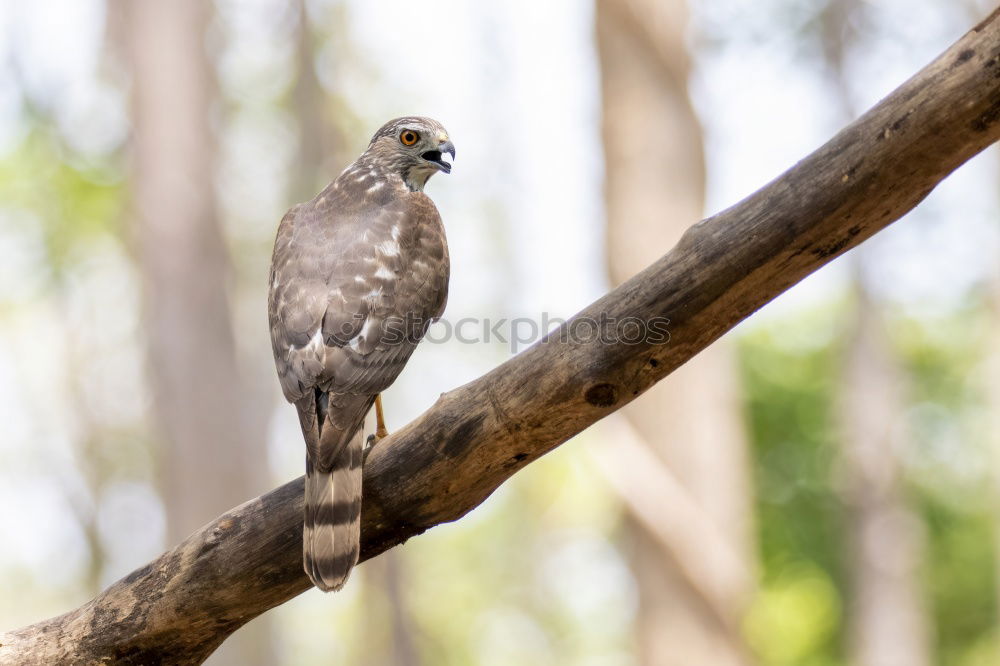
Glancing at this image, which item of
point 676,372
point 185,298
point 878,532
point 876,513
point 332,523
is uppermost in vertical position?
point 185,298

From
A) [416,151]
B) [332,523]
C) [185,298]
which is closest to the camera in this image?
[332,523]

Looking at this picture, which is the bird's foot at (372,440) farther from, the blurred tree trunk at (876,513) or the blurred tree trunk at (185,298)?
the blurred tree trunk at (876,513)

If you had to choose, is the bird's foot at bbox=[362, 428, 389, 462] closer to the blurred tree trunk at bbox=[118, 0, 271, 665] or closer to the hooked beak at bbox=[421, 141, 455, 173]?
the hooked beak at bbox=[421, 141, 455, 173]

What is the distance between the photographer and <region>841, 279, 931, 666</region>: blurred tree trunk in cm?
1349

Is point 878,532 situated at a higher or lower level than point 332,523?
higher

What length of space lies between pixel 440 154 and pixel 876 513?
34.9 ft

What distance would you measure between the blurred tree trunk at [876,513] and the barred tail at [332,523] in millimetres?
11635

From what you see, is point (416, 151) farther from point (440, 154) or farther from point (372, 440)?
point (372, 440)

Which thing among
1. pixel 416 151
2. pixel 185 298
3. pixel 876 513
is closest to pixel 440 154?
pixel 416 151

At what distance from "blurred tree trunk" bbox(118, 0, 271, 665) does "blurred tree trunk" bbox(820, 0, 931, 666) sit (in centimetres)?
844

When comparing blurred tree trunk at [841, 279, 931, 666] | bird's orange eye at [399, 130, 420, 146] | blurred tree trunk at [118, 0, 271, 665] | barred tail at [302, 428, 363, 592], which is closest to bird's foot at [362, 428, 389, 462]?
barred tail at [302, 428, 363, 592]

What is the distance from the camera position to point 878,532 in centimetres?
1344

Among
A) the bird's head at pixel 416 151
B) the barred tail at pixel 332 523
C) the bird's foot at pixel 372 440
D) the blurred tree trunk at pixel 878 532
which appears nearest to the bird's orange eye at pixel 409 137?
the bird's head at pixel 416 151

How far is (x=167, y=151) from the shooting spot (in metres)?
8.44
